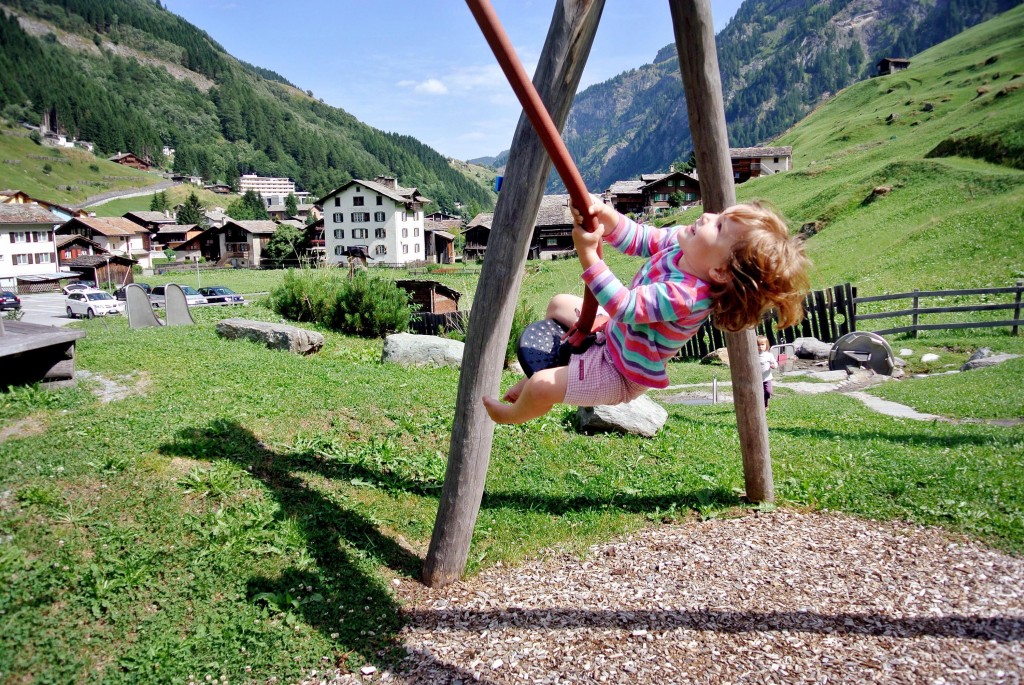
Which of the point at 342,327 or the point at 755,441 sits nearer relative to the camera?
the point at 755,441

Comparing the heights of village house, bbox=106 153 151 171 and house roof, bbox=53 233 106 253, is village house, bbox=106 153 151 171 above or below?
above

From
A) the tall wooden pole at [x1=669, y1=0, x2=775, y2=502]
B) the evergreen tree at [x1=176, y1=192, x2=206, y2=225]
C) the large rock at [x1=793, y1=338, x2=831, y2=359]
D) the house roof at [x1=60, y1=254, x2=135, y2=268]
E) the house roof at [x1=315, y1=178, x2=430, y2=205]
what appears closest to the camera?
the tall wooden pole at [x1=669, y1=0, x2=775, y2=502]

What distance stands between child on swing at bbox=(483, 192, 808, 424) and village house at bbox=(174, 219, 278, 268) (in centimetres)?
9440

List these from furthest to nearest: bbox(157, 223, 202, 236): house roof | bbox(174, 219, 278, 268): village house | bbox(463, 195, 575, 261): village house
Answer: bbox(157, 223, 202, 236): house roof
bbox(174, 219, 278, 268): village house
bbox(463, 195, 575, 261): village house

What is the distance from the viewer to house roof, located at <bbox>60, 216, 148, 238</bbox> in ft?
284

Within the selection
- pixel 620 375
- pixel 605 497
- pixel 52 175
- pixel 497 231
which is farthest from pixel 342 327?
pixel 52 175

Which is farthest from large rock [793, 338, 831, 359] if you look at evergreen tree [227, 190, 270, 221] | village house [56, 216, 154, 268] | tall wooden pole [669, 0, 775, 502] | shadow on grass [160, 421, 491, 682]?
evergreen tree [227, 190, 270, 221]

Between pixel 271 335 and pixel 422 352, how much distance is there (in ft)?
9.41

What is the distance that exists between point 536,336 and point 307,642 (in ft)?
7.77

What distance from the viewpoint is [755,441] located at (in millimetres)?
5973

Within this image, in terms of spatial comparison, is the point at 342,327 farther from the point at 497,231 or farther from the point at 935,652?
the point at 935,652

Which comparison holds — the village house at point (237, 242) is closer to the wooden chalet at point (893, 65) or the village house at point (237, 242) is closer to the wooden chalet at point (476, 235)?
the wooden chalet at point (476, 235)

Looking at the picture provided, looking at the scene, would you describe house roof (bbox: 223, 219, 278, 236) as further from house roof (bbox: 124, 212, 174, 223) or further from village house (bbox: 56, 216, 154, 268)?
house roof (bbox: 124, 212, 174, 223)

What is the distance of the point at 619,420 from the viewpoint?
763 centimetres
